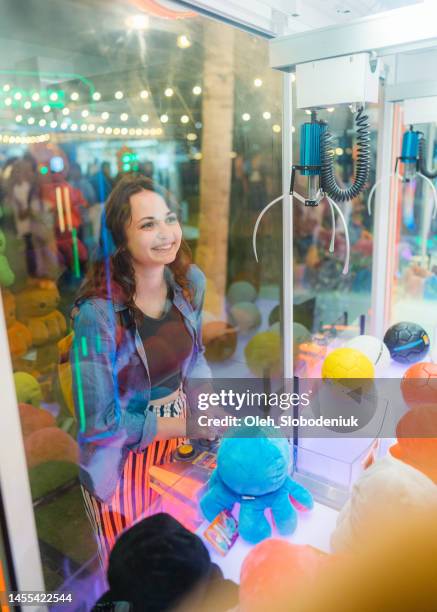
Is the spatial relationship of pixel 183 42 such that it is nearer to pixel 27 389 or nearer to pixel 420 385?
pixel 27 389

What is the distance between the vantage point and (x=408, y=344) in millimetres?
2045

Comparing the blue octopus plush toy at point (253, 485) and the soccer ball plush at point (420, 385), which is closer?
the blue octopus plush toy at point (253, 485)

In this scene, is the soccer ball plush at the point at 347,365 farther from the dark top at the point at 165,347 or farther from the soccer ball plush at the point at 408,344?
the dark top at the point at 165,347

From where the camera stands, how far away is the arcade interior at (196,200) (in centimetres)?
97

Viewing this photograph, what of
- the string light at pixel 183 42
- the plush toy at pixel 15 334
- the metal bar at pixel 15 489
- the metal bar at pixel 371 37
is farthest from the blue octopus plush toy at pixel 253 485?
the string light at pixel 183 42

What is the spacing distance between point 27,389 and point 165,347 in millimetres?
367

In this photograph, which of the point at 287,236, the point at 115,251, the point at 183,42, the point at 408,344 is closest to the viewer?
the point at 115,251

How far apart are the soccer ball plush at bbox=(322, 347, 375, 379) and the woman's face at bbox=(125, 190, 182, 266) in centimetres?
77

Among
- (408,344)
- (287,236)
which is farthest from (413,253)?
(287,236)

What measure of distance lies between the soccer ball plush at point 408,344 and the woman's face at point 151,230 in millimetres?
1260

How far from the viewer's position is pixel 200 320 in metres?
1.48

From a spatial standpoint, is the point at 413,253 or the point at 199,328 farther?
the point at 413,253

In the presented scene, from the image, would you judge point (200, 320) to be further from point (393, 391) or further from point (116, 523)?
point (393, 391)

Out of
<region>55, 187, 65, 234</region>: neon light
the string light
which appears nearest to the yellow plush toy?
<region>55, 187, 65, 234</region>: neon light
